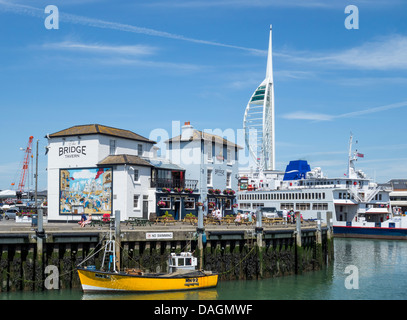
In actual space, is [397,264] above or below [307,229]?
below

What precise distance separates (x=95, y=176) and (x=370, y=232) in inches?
2166

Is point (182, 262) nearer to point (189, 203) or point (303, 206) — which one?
point (189, 203)

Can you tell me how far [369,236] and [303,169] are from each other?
2885 centimetres

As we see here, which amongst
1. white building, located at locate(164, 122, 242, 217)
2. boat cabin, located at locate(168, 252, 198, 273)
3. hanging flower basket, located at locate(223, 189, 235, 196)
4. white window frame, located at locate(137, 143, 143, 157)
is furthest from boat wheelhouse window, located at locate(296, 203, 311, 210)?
boat cabin, located at locate(168, 252, 198, 273)

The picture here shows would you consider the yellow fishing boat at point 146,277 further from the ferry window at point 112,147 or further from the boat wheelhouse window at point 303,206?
the boat wheelhouse window at point 303,206

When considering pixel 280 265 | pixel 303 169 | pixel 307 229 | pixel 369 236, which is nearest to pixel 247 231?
pixel 280 265

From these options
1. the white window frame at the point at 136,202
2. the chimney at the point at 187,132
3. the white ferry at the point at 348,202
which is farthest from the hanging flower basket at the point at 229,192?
the white ferry at the point at 348,202

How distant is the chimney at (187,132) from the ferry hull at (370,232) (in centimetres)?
4149

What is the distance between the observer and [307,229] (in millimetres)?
44375

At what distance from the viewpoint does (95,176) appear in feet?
173

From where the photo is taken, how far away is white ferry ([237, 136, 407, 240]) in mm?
87062

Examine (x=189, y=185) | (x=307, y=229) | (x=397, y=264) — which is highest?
(x=189, y=185)

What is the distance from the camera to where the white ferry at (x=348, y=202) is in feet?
286
